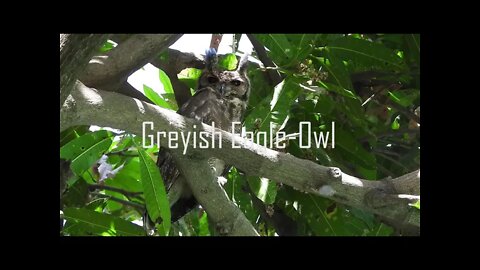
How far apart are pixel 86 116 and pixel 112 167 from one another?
0.85 m

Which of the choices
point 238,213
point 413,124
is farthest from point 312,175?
point 413,124

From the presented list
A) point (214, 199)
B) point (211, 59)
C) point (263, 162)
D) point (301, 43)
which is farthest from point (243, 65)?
point (263, 162)

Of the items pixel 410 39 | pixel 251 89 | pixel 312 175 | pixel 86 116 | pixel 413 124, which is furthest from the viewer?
pixel 251 89

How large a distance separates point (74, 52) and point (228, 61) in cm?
166

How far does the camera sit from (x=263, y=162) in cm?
213

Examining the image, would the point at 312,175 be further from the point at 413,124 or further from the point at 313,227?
the point at 413,124

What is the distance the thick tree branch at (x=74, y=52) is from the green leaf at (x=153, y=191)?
2.19 ft

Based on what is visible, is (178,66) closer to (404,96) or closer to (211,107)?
(211,107)

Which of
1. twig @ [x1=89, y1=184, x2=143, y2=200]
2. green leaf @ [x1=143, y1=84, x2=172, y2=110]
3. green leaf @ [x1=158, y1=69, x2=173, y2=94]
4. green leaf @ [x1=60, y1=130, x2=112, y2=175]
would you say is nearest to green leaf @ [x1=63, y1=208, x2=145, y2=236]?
green leaf @ [x1=60, y1=130, x2=112, y2=175]

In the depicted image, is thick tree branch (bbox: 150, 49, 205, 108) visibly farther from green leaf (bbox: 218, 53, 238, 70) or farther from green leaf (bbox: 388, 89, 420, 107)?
green leaf (bbox: 388, 89, 420, 107)

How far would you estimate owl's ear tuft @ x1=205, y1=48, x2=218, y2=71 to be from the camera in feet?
9.88

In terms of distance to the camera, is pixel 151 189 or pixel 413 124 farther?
pixel 413 124

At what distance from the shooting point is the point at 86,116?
2.00 metres
